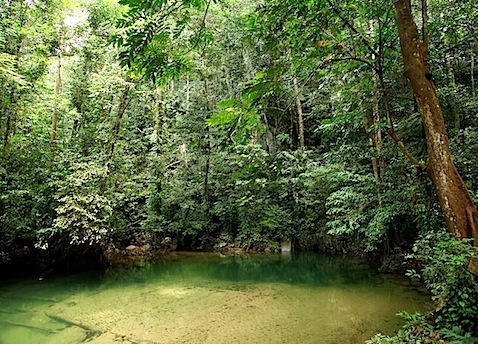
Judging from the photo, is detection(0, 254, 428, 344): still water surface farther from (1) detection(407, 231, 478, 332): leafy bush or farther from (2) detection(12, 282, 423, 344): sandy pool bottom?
(1) detection(407, 231, 478, 332): leafy bush

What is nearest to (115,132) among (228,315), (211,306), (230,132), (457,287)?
(211,306)

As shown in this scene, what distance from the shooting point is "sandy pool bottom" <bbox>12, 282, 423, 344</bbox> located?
14.7 feet

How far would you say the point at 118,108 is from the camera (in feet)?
35.9

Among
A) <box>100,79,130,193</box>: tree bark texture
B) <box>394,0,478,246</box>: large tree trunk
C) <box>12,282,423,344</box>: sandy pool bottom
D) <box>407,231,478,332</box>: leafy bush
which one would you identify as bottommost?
<box>12,282,423,344</box>: sandy pool bottom

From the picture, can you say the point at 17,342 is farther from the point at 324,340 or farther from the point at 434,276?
the point at 434,276

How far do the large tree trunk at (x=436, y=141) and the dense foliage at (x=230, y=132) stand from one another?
202 millimetres

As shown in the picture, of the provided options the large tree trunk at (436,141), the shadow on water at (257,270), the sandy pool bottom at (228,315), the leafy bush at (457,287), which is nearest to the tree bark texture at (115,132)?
the shadow on water at (257,270)

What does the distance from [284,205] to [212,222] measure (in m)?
3.44

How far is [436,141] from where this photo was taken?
2.72 m

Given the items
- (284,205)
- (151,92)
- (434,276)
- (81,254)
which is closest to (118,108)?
(151,92)

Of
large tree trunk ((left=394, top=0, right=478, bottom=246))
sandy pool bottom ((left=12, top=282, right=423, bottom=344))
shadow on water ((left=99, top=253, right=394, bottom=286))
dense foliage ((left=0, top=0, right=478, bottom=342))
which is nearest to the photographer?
dense foliage ((left=0, top=0, right=478, bottom=342))

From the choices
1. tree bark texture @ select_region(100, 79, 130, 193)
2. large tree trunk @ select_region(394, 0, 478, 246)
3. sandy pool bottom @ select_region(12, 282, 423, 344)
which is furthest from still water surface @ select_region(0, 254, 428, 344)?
tree bark texture @ select_region(100, 79, 130, 193)

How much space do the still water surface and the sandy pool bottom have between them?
2cm

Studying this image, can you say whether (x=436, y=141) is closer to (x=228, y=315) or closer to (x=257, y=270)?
(x=228, y=315)
